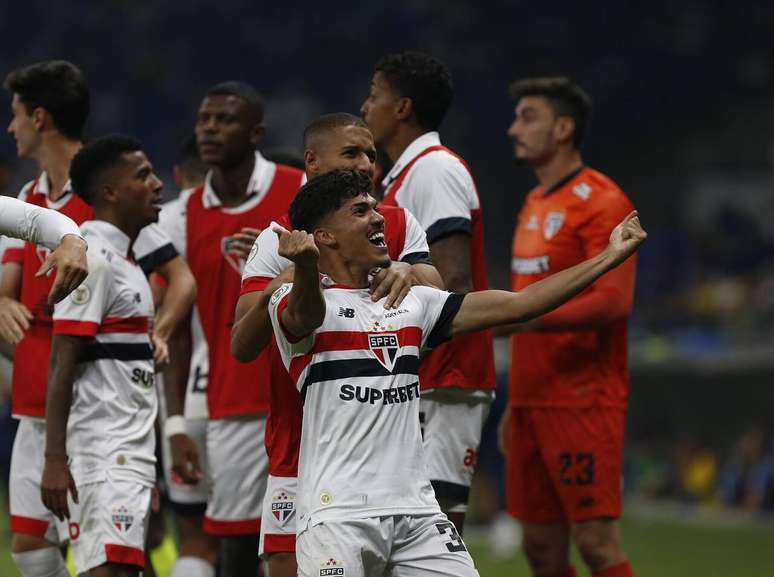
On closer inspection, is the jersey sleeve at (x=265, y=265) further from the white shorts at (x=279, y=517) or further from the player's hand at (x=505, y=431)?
the player's hand at (x=505, y=431)

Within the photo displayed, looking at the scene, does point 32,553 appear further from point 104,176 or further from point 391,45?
point 391,45

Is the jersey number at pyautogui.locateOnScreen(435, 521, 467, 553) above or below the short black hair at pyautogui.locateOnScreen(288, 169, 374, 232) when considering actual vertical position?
below

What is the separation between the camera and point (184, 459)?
5.73 meters

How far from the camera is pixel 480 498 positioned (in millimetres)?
13133

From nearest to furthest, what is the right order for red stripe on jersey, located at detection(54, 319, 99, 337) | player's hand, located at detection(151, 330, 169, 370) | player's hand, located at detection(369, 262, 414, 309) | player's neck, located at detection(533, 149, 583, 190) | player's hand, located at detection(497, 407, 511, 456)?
1. player's hand, located at detection(369, 262, 414, 309)
2. red stripe on jersey, located at detection(54, 319, 99, 337)
3. player's hand, located at detection(151, 330, 169, 370)
4. player's hand, located at detection(497, 407, 511, 456)
5. player's neck, located at detection(533, 149, 583, 190)

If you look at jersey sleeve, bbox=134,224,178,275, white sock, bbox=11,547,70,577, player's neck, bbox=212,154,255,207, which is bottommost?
white sock, bbox=11,547,70,577

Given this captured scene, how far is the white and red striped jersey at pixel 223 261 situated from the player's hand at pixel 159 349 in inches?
14.5

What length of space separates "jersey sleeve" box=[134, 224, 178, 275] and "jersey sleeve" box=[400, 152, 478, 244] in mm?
1114

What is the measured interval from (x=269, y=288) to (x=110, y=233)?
1.29 meters

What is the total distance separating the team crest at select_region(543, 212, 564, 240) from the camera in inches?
241

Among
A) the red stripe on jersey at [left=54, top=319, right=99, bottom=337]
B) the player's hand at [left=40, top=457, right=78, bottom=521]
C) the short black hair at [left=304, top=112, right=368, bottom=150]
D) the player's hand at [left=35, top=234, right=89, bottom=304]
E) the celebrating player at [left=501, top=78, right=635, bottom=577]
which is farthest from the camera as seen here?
the celebrating player at [left=501, top=78, right=635, bottom=577]

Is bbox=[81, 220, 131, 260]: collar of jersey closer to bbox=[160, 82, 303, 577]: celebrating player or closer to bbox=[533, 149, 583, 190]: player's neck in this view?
bbox=[160, 82, 303, 577]: celebrating player

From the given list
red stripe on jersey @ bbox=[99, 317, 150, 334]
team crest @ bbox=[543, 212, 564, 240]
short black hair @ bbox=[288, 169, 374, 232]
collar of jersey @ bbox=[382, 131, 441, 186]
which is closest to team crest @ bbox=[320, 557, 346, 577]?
short black hair @ bbox=[288, 169, 374, 232]

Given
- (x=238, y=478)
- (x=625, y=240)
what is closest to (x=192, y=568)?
(x=238, y=478)
